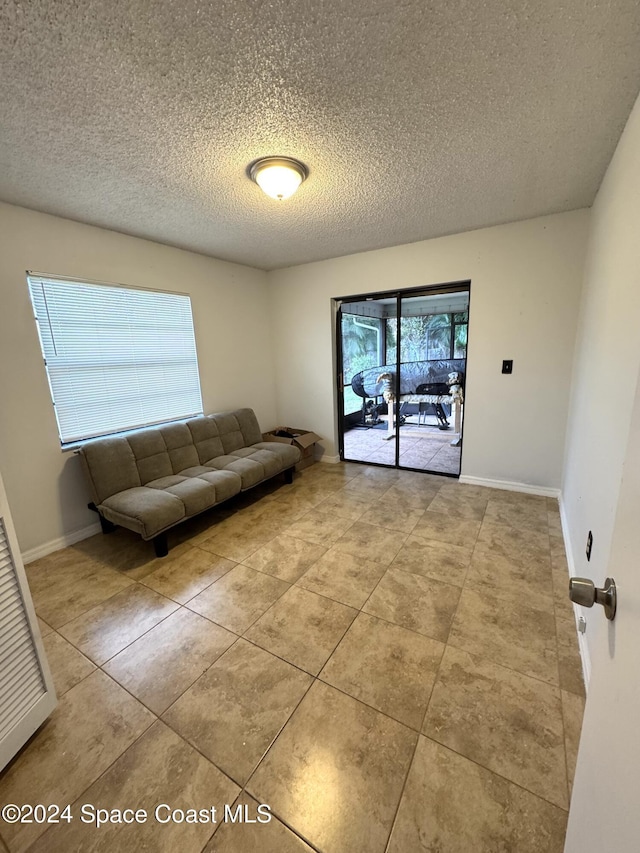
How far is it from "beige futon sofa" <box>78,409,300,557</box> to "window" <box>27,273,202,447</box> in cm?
26

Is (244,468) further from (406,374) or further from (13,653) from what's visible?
(406,374)

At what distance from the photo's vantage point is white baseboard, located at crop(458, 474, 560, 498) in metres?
3.12

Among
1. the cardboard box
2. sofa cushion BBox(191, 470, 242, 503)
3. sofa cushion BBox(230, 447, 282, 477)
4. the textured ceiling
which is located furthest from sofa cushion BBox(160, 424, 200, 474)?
the textured ceiling

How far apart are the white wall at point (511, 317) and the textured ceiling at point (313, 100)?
0.48 m

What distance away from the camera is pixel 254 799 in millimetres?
1097

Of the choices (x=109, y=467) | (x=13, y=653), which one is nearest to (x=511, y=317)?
(x=109, y=467)

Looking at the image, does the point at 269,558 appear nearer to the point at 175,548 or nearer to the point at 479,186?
the point at 175,548

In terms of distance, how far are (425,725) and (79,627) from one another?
1813mm

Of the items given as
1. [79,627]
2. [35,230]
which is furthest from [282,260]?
[79,627]

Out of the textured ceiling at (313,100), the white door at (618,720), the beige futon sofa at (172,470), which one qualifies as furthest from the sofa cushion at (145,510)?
the white door at (618,720)

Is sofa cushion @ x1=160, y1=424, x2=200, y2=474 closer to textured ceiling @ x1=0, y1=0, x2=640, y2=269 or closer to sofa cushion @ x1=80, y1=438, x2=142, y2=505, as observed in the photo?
sofa cushion @ x1=80, y1=438, x2=142, y2=505

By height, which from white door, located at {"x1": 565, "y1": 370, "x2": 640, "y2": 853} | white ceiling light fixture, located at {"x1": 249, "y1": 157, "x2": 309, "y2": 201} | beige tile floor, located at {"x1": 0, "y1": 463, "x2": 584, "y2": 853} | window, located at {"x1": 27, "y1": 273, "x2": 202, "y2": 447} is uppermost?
white ceiling light fixture, located at {"x1": 249, "y1": 157, "x2": 309, "y2": 201}

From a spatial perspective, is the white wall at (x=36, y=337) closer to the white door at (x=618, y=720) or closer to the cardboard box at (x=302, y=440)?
the cardboard box at (x=302, y=440)

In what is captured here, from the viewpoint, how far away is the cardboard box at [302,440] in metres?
4.07
